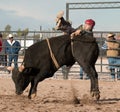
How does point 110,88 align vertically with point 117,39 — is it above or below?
below

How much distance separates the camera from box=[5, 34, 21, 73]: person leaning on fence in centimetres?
1381

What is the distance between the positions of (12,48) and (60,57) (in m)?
6.32

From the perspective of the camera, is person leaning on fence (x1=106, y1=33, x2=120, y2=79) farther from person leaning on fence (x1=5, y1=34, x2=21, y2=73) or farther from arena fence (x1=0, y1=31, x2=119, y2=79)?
person leaning on fence (x1=5, y1=34, x2=21, y2=73)

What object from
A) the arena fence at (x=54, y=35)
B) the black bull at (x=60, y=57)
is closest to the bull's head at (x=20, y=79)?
the black bull at (x=60, y=57)

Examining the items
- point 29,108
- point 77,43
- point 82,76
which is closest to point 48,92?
point 77,43

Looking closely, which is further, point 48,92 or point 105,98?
point 48,92

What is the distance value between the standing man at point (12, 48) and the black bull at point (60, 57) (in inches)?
233

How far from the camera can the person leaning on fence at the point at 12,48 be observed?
13.8 m

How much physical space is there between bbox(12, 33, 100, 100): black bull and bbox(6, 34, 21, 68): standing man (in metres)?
5.91

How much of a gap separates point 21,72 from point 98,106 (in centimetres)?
168

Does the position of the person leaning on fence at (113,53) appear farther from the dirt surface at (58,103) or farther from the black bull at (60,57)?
the black bull at (60,57)

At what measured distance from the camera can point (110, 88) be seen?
10766 millimetres

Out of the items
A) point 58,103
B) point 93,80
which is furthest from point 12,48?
point 58,103

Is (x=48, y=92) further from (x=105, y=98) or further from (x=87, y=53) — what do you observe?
(x=87, y=53)
